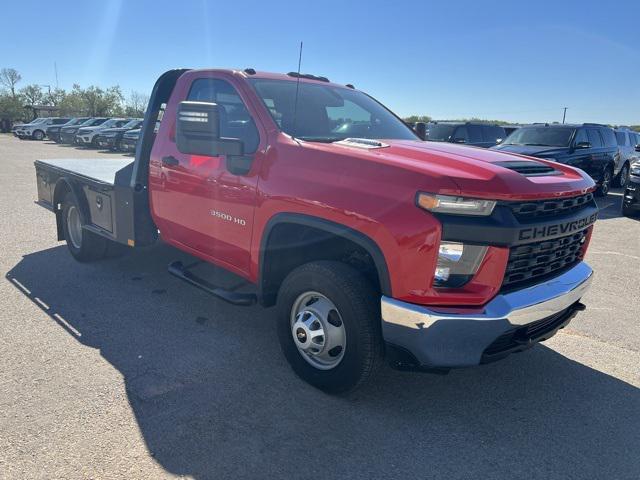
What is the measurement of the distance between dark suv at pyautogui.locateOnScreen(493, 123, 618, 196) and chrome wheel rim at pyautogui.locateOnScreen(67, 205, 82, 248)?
7.96 metres

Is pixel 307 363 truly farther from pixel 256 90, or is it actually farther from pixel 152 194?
pixel 152 194

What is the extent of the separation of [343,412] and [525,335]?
3.82 feet

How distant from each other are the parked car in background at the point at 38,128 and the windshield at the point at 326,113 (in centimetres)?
3729

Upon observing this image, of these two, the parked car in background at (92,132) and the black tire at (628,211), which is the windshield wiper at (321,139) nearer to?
the black tire at (628,211)

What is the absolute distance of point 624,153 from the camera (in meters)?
14.8

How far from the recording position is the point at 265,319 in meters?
4.38

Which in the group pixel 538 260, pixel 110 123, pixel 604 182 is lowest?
pixel 110 123

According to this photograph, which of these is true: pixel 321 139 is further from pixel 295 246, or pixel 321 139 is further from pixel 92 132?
pixel 92 132

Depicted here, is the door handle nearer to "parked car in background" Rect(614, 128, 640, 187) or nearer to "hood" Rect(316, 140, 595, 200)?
"hood" Rect(316, 140, 595, 200)

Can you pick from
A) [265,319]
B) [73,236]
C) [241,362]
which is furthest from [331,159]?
[73,236]

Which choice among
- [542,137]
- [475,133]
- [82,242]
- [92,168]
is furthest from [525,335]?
[475,133]

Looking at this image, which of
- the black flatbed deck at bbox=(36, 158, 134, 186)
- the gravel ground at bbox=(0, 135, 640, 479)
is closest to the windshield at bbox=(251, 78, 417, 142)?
the gravel ground at bbox=(0, 135, 640, 479)

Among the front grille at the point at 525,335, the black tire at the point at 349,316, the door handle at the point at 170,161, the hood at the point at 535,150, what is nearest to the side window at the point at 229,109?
the door handle at the point at 170,161

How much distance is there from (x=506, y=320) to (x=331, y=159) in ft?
4.33
